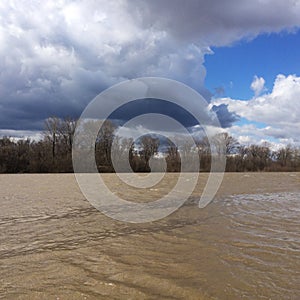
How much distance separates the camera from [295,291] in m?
4.68

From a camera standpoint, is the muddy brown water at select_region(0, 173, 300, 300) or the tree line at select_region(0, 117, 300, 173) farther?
the tree line at select_region(0, 117, 300, 173)

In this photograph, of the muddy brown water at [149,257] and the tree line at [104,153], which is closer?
the muddy brown water at [149,257]

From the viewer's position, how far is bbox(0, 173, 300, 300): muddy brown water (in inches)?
181

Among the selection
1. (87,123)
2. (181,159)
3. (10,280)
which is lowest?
(10,280)

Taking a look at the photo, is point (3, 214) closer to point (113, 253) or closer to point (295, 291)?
point (113, 253)

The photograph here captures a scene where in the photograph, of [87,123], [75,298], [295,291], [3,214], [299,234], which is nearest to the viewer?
[75,298]

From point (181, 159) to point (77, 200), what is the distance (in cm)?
4621

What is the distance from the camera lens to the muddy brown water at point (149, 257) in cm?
459

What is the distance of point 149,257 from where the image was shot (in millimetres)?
6145

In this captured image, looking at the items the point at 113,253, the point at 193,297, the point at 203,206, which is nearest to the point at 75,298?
the point at 193,297

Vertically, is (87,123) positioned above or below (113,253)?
above

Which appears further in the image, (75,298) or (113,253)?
(113,253)

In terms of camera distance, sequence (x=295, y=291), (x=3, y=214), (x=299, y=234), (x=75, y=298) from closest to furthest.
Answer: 1. (x=75, y=298)
2. (x=295, y=291)
3. (x=299, y=234)
4. (x=3, y=214)

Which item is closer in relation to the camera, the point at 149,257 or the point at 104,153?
the point at 149,257
